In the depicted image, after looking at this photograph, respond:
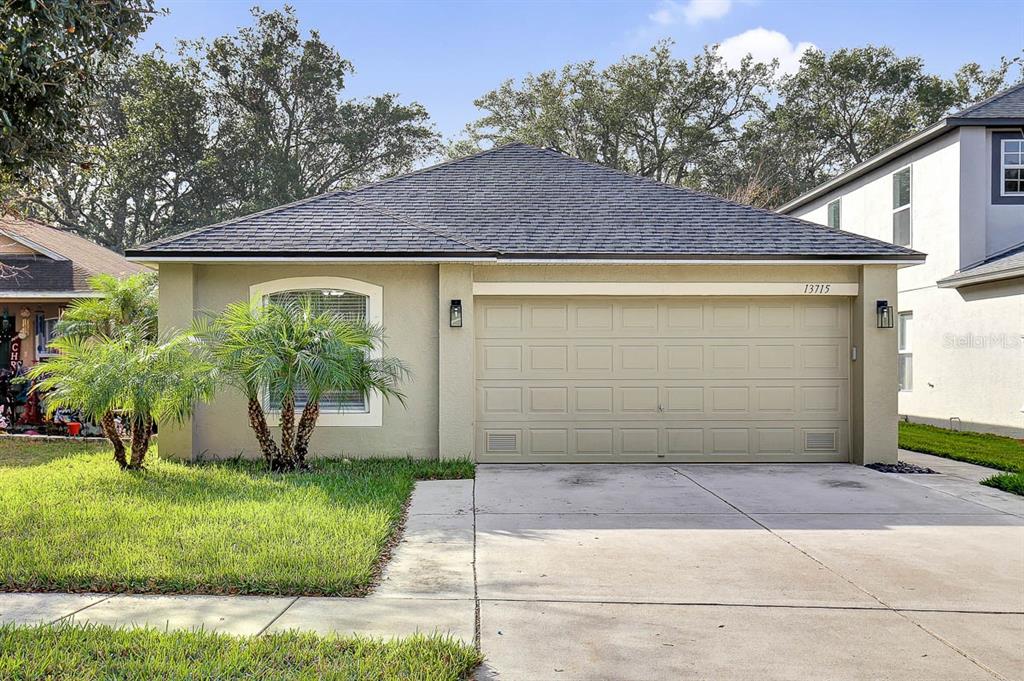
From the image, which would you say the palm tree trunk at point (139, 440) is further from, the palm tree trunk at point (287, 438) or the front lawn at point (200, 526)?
the palm tree trunk at point (287, 438)

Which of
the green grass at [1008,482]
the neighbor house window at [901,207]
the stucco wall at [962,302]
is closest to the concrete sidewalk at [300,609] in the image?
the green grass at [1008,482]

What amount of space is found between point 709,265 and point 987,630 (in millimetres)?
6398

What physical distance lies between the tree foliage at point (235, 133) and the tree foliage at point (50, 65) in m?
20.7

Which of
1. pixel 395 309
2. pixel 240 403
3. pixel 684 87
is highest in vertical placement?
pixel 684 87

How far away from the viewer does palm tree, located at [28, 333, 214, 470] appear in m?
8.21

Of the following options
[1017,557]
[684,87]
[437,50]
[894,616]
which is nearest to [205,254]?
[894,616]

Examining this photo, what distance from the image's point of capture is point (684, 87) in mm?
30578

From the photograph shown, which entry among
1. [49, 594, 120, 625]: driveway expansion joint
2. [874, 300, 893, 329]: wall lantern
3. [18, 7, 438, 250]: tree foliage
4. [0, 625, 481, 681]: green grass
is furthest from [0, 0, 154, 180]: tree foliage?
[18, 7, 438, 250]: tree foliage

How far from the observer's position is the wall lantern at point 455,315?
9.77m

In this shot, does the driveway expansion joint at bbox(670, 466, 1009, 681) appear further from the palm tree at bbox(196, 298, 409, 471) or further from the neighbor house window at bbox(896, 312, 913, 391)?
the neighbor house window at bbox(896, 312, 913, 391)

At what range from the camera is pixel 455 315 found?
32.0ft

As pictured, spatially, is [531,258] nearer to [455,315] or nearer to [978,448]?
[455,315]

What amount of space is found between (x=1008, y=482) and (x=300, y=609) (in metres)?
8.03

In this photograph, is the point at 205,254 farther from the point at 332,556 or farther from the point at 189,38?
the point at 189,38
